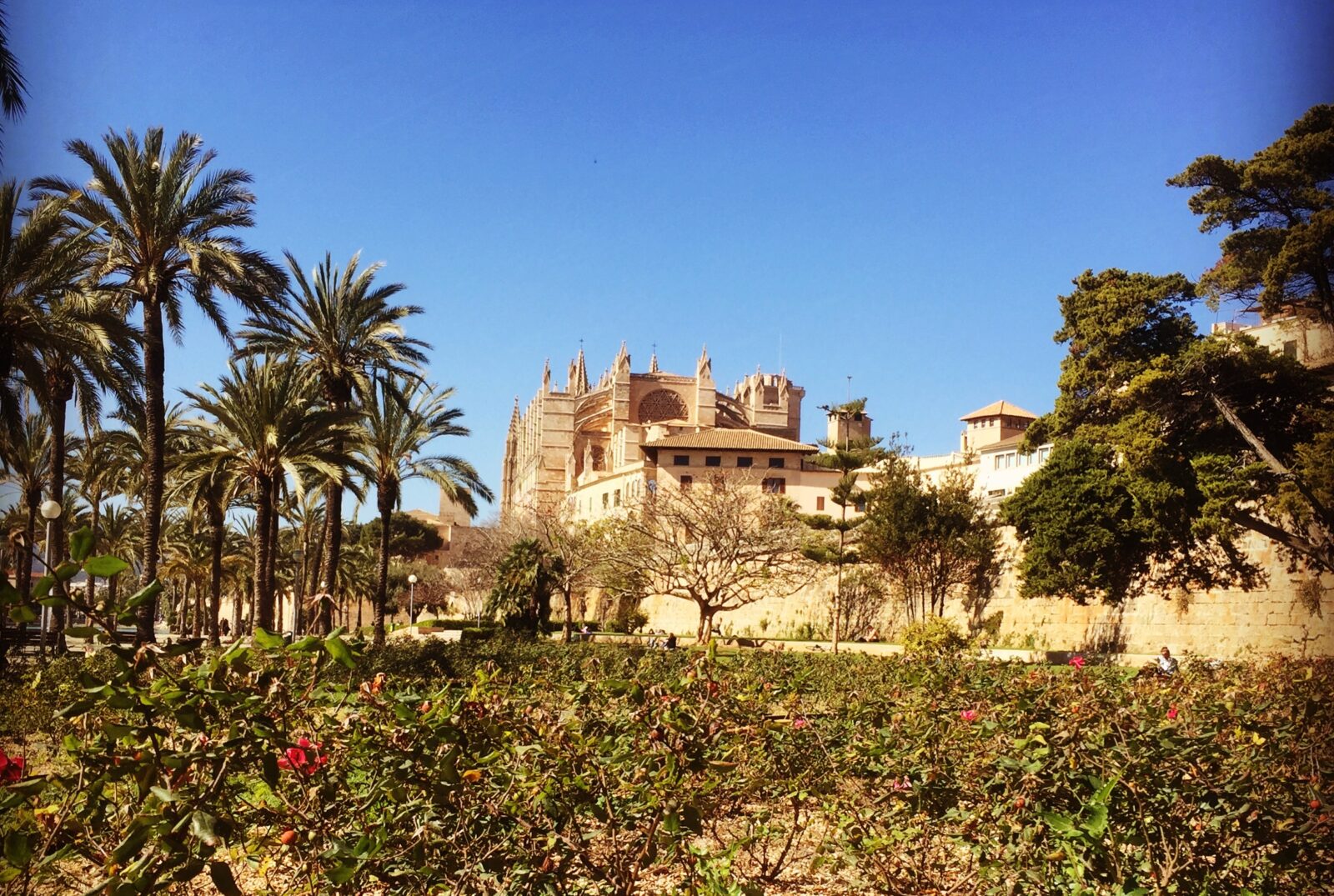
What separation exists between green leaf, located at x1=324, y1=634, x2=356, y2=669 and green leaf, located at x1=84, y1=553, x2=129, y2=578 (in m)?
0.46

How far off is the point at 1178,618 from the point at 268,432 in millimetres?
18717

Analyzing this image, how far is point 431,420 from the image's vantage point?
2567cm

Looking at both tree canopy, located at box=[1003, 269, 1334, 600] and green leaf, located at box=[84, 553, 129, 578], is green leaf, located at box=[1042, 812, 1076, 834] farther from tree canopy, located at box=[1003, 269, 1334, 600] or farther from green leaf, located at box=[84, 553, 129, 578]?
tree canopy, located at box=[1003, 269, 1334, 600]

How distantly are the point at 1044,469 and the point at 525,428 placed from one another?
213 feet

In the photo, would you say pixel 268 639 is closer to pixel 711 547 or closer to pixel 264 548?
pixel 264 548

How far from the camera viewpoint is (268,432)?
62.6 ft

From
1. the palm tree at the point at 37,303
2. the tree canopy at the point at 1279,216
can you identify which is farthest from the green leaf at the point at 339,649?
the palm tree at the point at 37,303

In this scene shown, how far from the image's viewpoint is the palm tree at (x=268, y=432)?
63.1 feet

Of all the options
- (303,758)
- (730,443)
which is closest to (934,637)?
(303,758)

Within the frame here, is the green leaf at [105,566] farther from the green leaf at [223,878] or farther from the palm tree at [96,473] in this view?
the palm tree at [96,473]

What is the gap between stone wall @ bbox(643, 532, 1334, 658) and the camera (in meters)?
21.1

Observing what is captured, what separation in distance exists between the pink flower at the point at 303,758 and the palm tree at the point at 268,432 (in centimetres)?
1601

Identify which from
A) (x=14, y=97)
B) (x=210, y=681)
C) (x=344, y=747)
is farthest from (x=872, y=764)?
(x=14, y=97)

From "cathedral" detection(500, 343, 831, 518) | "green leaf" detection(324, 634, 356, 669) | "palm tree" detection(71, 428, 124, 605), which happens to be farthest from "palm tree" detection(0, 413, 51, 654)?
"cathedral" detection(500, 343, 831, 518)
